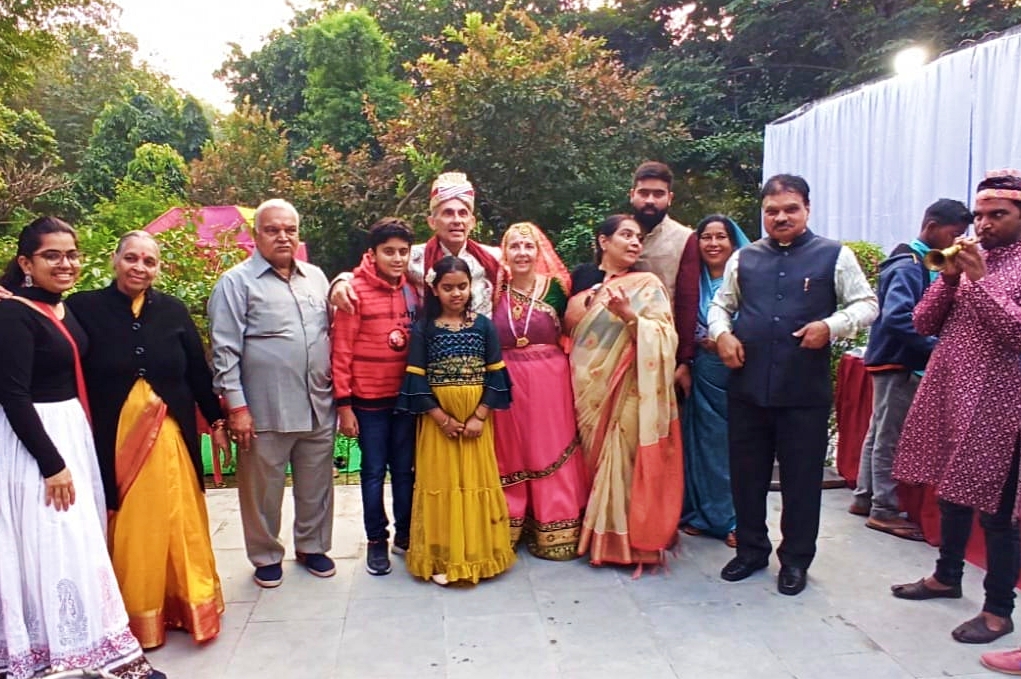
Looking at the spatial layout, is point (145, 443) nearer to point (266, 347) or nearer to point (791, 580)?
point (266, 347)

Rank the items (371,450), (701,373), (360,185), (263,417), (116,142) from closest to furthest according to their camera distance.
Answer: (263,417) → (371,450) → (701,373) → (360,185) → (116,142)

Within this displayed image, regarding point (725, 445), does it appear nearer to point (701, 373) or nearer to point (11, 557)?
point (701, 373)

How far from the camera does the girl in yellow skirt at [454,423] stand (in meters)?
3.31

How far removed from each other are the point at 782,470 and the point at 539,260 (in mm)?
1464

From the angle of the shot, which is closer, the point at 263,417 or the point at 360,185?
the point at 263,417

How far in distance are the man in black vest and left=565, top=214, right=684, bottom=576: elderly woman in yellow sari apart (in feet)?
0.91

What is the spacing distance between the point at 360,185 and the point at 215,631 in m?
8.69

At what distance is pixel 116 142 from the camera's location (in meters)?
16.7

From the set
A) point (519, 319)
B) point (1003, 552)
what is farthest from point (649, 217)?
point (1003, 552)

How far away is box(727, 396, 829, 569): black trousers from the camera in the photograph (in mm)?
3215

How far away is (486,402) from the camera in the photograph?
3.35 metres

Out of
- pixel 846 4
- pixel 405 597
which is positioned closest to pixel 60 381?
pixel 405 597

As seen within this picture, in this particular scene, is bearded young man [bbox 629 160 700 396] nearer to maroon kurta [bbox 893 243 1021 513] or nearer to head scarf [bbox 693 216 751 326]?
head scarf [bbox 693 216 751 326]

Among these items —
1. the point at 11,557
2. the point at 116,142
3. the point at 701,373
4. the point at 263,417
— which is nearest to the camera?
the point at 11,557
